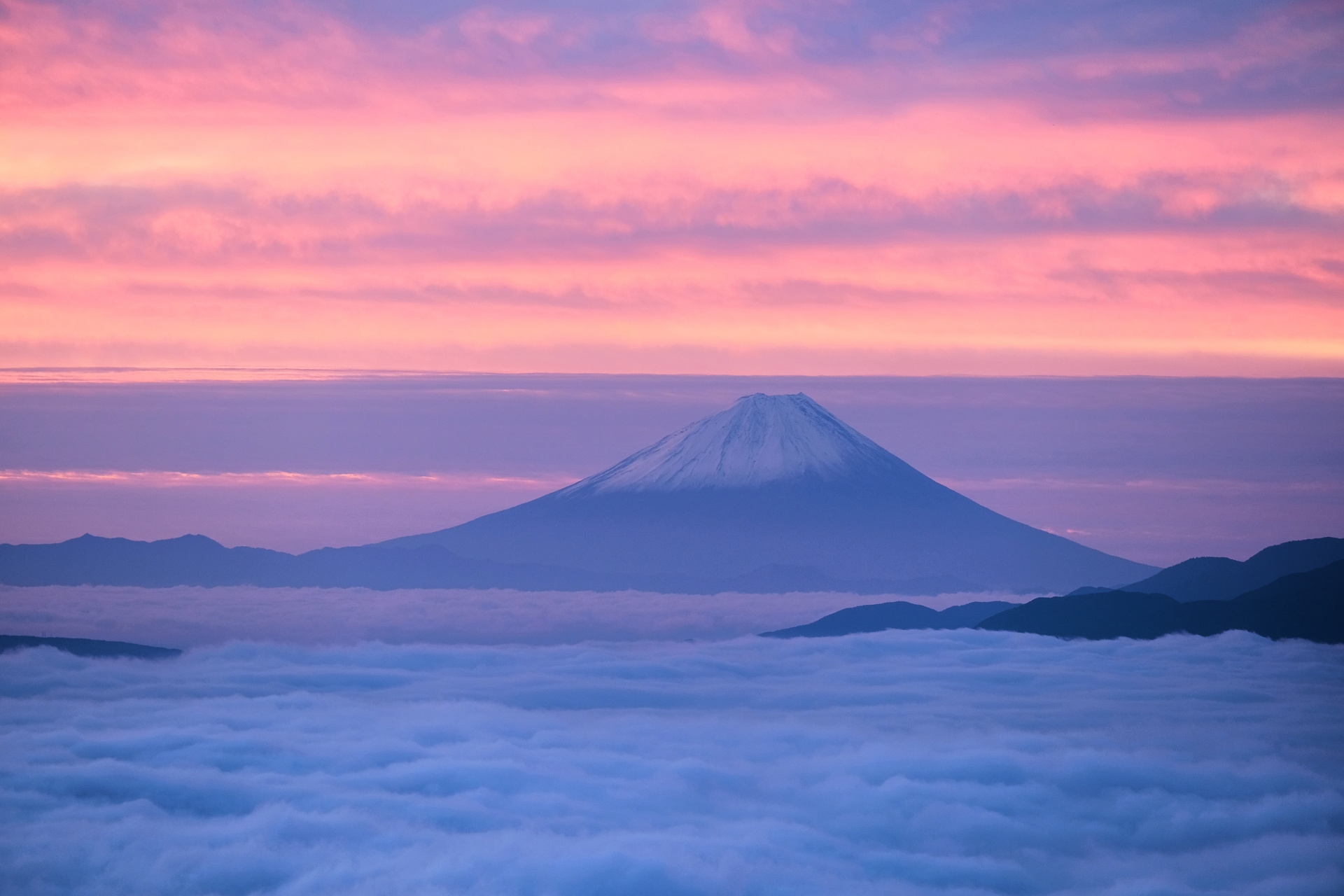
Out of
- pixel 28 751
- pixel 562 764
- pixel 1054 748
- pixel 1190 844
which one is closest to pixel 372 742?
pixel 562 764

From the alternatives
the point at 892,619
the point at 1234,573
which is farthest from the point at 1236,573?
the point at 892,619

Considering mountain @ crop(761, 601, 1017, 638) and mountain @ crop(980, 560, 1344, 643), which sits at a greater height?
mountain @ crop(980, 560, 1344, 643)

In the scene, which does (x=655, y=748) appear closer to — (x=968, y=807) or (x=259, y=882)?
(x=968, y=807)

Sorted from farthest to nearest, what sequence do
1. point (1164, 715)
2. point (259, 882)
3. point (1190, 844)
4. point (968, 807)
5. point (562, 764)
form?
point (1164, 715) < point (562, 764) < point (968, 807) < point (1190, 844) < point (259, 882)

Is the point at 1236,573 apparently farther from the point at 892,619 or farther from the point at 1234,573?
the point at 892,619

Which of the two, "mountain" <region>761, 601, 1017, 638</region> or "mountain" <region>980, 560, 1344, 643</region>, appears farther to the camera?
"mountain" <region>761, 601, 1017, 638</region>
